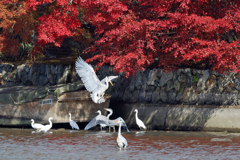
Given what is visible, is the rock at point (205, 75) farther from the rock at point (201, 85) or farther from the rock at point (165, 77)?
the rock at point (165, 77)

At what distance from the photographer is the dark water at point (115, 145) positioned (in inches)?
461

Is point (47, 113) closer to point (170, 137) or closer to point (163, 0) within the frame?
point (170, 137)

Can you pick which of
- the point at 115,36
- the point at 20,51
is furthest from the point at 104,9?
the point at 20,51

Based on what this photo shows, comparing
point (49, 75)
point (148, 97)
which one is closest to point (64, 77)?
point (49, 75)

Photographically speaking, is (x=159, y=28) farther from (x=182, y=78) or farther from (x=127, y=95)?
(x=127, y=95)

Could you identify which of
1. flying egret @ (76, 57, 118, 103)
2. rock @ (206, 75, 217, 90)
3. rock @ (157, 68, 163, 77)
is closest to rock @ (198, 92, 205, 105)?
rock @ (206, 75, 217, 90)

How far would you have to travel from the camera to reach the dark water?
461 inches

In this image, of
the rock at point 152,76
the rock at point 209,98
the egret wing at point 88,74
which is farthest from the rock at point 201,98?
the egret wing at point 88,74

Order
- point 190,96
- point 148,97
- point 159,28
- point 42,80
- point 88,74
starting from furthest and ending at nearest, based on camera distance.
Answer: point 42,80, point 148,97, point 190,96, point 88,74, point 159,28

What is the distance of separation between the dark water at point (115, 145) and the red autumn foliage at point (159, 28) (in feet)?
8.46

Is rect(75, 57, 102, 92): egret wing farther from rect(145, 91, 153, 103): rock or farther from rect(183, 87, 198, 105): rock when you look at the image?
rect(183, 87, 198, 105): rock

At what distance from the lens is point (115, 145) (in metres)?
13.7

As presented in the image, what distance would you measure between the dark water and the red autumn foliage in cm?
258

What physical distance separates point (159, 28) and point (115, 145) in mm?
4677
